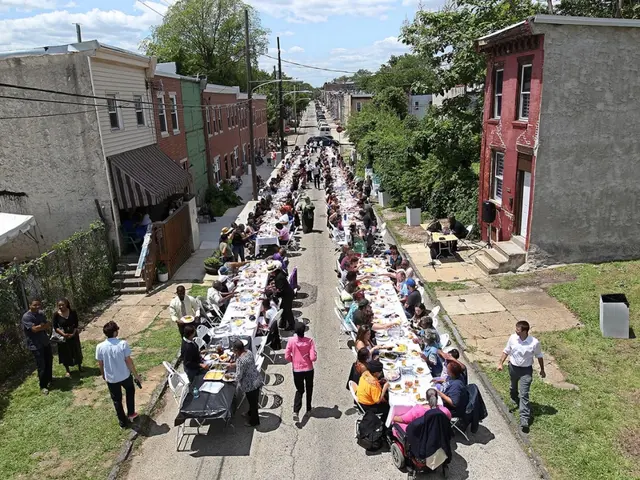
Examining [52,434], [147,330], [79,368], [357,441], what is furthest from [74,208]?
[357,441]

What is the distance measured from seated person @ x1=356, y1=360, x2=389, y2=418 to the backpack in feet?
0.38

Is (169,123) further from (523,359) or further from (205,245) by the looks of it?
(523,359)

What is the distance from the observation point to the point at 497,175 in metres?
17.6

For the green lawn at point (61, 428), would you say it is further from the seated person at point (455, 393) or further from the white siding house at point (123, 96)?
the white siding house at point (123, 96)

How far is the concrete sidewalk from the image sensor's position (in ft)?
55.1

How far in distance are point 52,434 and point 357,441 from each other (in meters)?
5.06

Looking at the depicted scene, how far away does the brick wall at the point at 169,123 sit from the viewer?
21.0 meters

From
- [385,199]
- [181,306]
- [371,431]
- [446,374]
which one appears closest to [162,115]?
[385,199]

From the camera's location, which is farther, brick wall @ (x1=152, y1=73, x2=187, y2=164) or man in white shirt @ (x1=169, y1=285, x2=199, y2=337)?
brick wall @ (x1=152, y1=73, x2=187, y2=164)

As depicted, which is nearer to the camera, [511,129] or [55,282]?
[55,282]

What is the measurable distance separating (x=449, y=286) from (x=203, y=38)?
52.5 metres

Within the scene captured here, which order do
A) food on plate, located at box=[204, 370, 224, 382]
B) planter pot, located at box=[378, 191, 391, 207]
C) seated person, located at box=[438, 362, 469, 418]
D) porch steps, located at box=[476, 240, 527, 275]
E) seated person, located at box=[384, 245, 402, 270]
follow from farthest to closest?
planter pot, located at box=[378, 191, 391, 207] < porch steps, located at box=[476, 240, 527, 275] < seated person, located at box=[384, 245, 402, 270] < food on plate, located at box=[204, 370, 224, 382] < seated person, located at box=[438, 362, 469, 418]

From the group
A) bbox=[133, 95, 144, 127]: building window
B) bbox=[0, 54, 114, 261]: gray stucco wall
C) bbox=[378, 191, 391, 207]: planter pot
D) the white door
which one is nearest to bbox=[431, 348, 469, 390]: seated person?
the white door

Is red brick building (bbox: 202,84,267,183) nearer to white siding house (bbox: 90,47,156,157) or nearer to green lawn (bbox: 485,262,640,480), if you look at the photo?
white siding house (bbox: 90,47,156,157)
